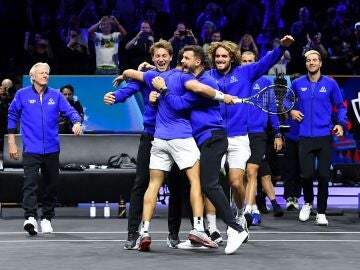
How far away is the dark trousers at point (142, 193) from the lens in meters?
9.94

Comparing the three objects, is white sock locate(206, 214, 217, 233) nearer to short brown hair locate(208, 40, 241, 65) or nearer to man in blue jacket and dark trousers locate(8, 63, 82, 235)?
short brown hair locate(208, 40, 241, 65)

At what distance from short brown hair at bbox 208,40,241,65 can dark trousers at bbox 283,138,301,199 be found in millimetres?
3473

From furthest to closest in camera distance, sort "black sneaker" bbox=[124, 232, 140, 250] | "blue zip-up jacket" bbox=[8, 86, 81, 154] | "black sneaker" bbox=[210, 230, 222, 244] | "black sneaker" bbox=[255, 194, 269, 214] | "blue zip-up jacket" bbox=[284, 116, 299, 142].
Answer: "black sneaker" bbox=[255, 194, 269, 214]
"blue zip-up jacket" bbox=[284, 116, 299, 142]
"blue zip-up jacket" bbox=[8, 86, 81, 154]
"black sneaker" bbox=[210, 230, 222, 244]
"black sneaker" bbox=[124, 232, 140, 250]

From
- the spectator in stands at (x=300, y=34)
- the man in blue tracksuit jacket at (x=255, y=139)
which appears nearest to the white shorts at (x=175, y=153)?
the man in blue tracksuit jacket at (x=255, y=139)

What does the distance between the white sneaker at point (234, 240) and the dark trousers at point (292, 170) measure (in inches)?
191

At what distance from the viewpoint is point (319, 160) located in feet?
42.6

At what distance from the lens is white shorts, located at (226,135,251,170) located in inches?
428

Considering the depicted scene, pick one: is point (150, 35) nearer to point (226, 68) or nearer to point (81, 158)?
point (81, 158)

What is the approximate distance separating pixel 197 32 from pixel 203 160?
10776 millimetres

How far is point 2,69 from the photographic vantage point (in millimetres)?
19578

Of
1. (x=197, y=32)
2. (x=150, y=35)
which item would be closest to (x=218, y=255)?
(x=150, y=35)

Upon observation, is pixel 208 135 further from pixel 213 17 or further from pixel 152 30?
pixel 213 17

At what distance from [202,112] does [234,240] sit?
4.14 ft

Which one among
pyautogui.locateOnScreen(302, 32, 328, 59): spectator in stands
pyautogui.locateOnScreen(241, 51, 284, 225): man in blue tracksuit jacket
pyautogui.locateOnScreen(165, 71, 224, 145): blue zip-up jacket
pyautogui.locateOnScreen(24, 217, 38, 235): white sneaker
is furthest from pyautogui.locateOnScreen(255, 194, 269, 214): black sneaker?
pyautogui.locateOnScreen(302, 32, 328, 59): spectator in stands
